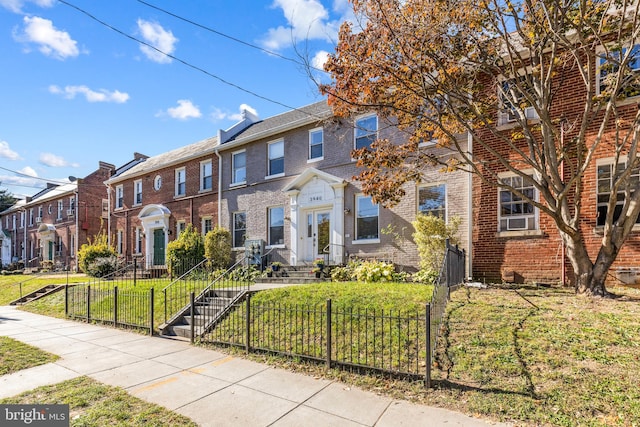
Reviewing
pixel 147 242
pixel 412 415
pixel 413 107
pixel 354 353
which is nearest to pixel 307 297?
pixel 354 353

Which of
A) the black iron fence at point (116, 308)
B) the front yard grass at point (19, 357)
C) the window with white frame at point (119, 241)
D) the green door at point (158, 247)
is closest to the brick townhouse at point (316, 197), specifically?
the green door at point (158, 247)

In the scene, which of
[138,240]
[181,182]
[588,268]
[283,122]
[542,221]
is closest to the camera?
[588,268]

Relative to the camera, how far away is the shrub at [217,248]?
1611 centimetres

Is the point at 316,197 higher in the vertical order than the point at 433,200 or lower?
higher

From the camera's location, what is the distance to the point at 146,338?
8242 mm

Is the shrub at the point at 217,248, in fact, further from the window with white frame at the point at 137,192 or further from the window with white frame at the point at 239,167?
the window with white frame at the point at 137,192

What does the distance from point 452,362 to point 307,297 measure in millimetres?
4146

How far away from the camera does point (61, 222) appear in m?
30.6

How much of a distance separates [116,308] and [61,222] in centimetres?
2659

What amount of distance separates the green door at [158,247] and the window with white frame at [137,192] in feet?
10.0

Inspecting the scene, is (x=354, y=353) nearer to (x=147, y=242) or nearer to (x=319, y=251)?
(x=319, y=251)

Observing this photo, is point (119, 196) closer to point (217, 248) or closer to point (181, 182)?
point (181, 182)

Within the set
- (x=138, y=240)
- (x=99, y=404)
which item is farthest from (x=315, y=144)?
(x=138, y=240)

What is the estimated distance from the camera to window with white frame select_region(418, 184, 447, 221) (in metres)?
12.1
